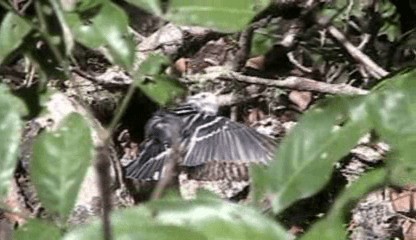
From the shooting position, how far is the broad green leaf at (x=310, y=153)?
631mm

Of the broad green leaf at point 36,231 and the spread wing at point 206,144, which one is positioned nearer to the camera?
the broad green leaf at point 36,231

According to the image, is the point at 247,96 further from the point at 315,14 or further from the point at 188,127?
the point at 188,127

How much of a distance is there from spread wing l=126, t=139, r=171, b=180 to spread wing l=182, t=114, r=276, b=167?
10 cm

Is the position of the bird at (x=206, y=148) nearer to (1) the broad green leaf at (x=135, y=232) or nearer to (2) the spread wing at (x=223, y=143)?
(2) the spread wing at (x=223, y=143)

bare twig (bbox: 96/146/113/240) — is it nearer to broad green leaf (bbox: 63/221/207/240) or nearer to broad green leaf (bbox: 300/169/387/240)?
broad green leaf (bbox: 63/221/207/240)

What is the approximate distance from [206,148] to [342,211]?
1509 mm

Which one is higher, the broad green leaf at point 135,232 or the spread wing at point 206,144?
the broad green leaf at point 135,232

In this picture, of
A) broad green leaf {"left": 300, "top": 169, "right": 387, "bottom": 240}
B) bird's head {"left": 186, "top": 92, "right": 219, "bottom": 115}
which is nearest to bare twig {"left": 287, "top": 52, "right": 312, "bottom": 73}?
bird's head {"left": 186, "top": 92, "right": 219, "bottom": 115}

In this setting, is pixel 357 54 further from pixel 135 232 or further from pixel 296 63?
pixel 135 232

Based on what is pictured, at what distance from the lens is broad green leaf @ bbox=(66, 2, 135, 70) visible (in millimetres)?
794

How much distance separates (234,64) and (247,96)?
0.46 ft

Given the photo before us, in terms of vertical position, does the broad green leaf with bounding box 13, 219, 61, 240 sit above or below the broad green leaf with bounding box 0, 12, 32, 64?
below

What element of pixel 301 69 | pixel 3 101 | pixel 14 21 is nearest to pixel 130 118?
pixel 301 69

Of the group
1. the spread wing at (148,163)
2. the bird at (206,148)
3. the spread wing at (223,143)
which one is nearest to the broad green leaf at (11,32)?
the bird at (206,148)
